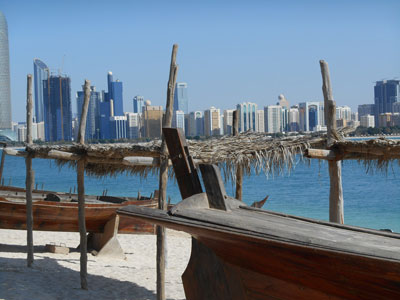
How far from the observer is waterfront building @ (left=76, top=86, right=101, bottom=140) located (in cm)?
2562

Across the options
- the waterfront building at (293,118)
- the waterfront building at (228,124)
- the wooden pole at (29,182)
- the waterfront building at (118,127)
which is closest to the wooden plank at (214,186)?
the waterfront building at (228,124)

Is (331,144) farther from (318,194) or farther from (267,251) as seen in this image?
(318,194)

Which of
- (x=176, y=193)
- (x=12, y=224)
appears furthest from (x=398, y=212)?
(x=12, y=224)

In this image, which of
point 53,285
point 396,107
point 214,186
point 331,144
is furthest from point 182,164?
point 396,107

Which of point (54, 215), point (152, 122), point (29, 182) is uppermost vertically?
point (152, 122)

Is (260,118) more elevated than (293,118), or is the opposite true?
(260,118)

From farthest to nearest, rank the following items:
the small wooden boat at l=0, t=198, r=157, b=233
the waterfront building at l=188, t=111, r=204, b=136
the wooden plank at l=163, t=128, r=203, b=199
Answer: the waterfront building at l=188, t=111, r=204, b=136 → the small wooden boat at l=0, t=198, r=157, b=233 → the wooden plank at l=163, t=128, r=203, b=199

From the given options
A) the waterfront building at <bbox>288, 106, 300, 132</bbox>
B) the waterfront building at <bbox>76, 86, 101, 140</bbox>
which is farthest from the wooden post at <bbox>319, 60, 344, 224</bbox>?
the waterfront building at <bbox>288, 106, 300, 132</bbox>

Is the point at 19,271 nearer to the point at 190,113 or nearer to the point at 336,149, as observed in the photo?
the point at 336,149

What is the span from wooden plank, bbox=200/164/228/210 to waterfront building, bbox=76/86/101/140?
43.7ft

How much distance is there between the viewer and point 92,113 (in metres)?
32.6

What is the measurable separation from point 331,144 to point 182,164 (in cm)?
255

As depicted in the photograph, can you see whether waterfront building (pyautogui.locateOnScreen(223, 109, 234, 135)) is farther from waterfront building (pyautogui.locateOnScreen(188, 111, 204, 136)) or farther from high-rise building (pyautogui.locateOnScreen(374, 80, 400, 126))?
high-rise building (pyautogui.locateOnScreen(374, 80, 400, 126))

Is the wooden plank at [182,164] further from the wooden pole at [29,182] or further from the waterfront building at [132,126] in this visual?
the waterfront building at [132,126]
